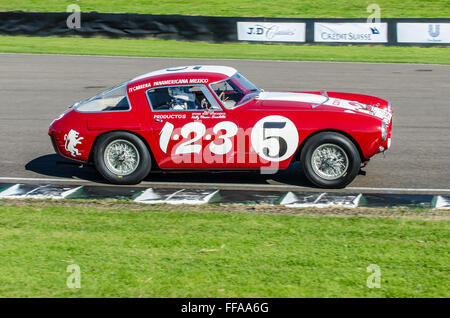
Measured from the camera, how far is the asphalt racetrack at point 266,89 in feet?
32.0

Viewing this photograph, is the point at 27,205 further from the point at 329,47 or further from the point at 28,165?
the point at 329,47

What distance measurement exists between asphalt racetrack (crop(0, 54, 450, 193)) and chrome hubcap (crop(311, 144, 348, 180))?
329 millimetres

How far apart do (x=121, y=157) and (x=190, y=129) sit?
3.76ft

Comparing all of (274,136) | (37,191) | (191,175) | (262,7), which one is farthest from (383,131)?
(262,7)

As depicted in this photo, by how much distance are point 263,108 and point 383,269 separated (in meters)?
3.48

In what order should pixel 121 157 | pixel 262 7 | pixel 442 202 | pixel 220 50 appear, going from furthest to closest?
pixel 262 7 < pixel 220 50 < pixel 121 157 < pixel 442 202

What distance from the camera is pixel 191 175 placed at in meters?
9.91

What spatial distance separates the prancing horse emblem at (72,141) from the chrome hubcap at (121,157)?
0.45 metres

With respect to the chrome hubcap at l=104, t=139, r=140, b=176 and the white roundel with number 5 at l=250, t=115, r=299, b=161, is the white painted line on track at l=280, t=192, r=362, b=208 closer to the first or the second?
the white roundel with number 5 at l=250, t=115, r=299, b=161

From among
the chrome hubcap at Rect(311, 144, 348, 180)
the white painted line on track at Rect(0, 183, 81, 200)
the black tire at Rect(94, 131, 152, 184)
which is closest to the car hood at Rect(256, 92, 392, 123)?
the chrome hubcap at Rect(311, 144, 348, 180)

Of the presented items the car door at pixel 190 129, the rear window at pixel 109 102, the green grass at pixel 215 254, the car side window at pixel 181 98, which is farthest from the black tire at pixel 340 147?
the rear window at pixel 109 102

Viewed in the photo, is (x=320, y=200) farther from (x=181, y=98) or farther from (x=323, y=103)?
(x=181, y=98)

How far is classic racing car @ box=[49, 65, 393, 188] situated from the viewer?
8.62 metres

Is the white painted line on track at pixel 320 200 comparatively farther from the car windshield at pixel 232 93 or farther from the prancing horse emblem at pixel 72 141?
the prancing horse emblem at pixel 72 141
